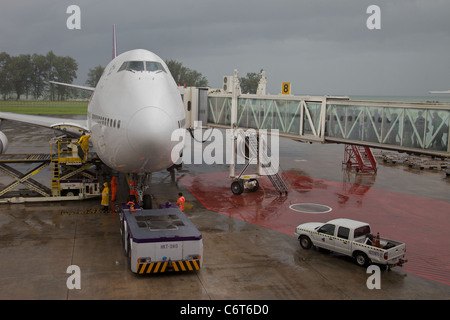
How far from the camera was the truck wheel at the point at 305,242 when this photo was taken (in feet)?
57.7

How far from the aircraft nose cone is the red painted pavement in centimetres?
740

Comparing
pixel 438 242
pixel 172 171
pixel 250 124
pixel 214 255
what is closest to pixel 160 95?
pixel 214 255

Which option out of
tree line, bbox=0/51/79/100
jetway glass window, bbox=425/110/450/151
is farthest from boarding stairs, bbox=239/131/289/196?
tree line, bbox=0/51/79/100

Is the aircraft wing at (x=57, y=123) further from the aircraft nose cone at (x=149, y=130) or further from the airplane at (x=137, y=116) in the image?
the aircraft nose cone at (x=149, y=130)

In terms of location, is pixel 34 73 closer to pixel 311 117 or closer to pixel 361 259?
pixel 311 117

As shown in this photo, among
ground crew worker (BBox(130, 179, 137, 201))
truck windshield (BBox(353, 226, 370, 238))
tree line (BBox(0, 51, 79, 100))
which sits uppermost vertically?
tree line (BBox(0, 51, 79, 100))

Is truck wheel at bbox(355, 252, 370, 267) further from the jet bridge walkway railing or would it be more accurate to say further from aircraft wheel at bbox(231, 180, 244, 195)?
aircraft wheel at bbox(231, 180, 244, 195)

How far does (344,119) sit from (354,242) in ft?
24.6

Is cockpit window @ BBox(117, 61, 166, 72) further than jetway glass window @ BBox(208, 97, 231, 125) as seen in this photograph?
No

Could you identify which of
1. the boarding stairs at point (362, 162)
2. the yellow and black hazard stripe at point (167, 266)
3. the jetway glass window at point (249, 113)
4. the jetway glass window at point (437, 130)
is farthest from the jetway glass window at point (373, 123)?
the boarding stairs at point (362, 162)

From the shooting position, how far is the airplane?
16.4m

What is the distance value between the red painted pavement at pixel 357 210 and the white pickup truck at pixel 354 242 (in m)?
1.08

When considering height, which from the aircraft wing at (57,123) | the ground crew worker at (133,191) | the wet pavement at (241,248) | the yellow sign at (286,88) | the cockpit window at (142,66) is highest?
the cockpit window at (142,66)

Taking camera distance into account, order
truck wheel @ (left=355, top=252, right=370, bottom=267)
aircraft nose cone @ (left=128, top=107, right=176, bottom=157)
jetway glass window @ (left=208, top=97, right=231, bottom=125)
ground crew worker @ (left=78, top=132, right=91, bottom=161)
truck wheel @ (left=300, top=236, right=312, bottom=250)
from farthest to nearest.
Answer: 1. jetway glass window @ (left=208, top=97, right=231, bottom=125)
2. ground crew worker @ (left=78, top=132, right=91, bottom=161)
3. truck wheel @ (left=300, top=236, right=312, bottom=250)
4. aircraft nose cone @ (left=128, top=107, right=176, bottom=157)
5. truck wheel @ (left=355, top=252, right=370, bottom=267)
